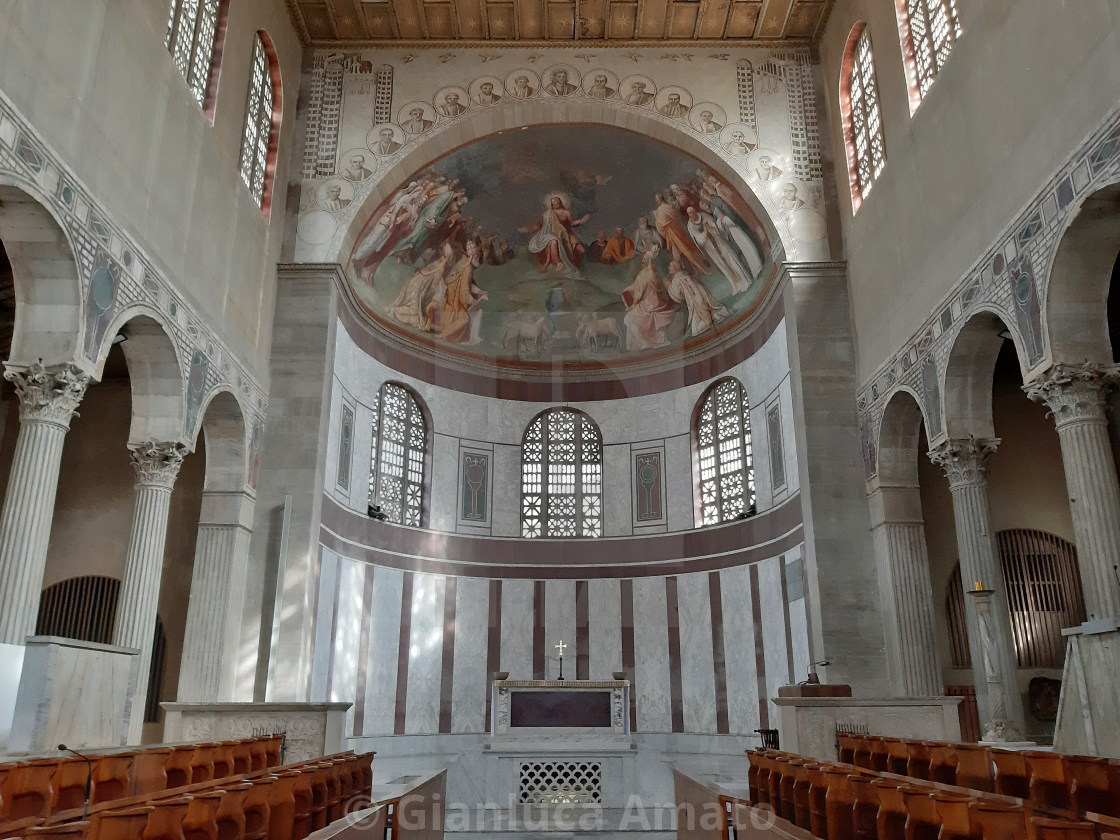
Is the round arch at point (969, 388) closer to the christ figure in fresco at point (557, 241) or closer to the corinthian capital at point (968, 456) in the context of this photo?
the corinthian capital at point (968, 456)

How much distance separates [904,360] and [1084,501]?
5396 mm

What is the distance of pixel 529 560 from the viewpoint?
79.5ft

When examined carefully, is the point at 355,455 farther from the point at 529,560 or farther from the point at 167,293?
the point at 167,293

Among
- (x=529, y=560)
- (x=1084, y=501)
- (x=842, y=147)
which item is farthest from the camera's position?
(x=529, y=560)

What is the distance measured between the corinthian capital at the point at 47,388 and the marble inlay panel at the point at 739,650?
1504cm

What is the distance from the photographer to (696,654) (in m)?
22.5

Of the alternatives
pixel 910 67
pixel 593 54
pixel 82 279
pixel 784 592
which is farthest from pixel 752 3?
pixel 82 279

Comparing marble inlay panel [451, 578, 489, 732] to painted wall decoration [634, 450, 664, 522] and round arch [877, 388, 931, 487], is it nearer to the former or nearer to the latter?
painted wall decoration [634, 450, 664, 522]

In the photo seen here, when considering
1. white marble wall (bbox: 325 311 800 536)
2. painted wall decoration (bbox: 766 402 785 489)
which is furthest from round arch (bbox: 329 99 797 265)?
painted wall decoration (bbox: 766 402 785 489)

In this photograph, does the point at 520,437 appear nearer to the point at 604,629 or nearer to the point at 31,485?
the point at 604,629

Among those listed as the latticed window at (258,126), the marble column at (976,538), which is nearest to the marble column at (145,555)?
the latticed window at (258,126)

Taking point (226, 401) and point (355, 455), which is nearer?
point (226, 401)

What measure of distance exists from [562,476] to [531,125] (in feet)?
30.6

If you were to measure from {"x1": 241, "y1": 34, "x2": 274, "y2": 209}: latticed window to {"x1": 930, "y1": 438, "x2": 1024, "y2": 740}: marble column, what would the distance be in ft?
46.2
